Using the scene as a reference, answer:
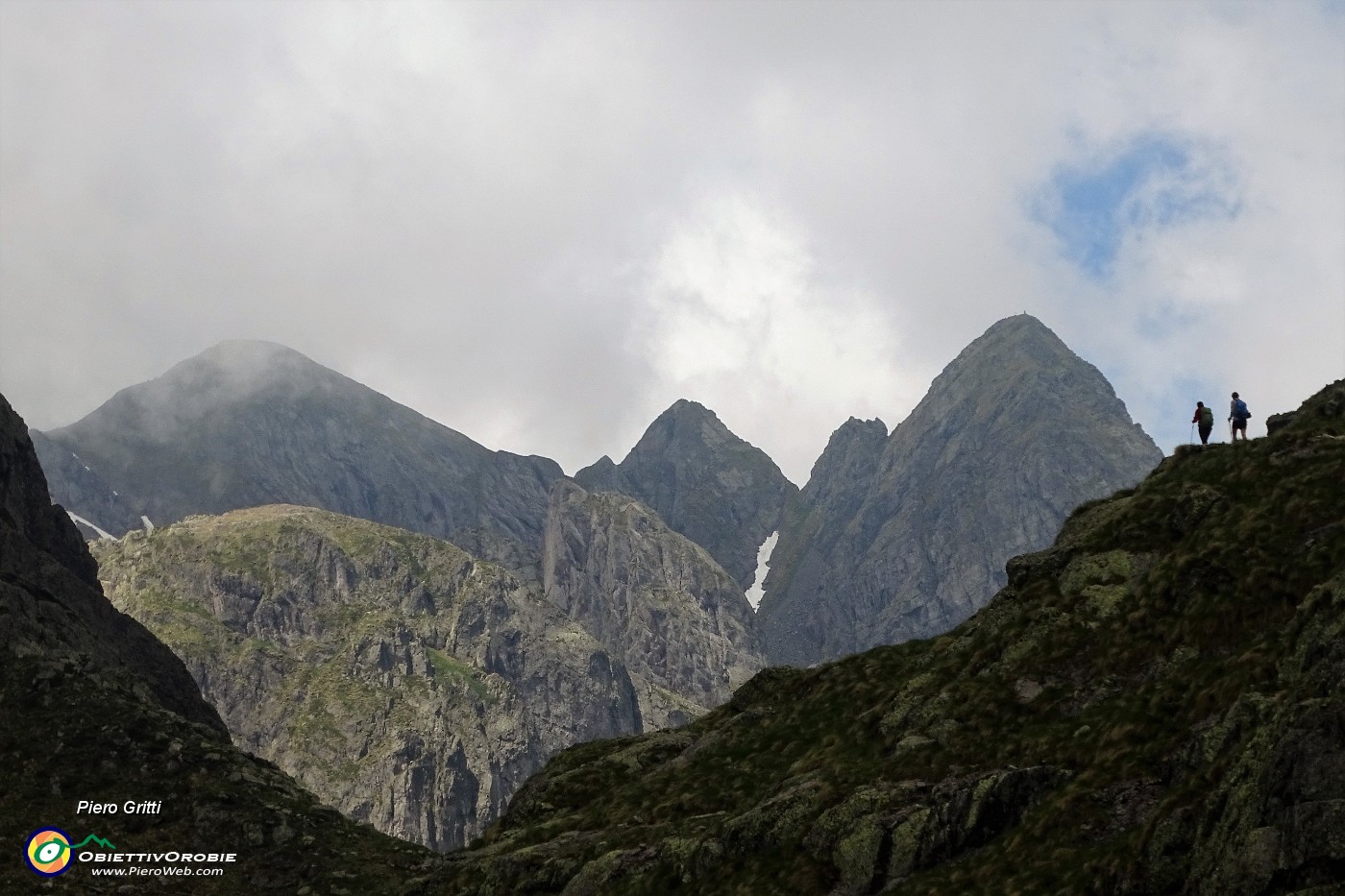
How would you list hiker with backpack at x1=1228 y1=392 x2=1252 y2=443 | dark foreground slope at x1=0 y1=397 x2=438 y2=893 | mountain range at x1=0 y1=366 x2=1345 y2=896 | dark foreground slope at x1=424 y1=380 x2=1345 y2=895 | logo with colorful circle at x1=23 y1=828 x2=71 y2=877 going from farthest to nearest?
dark foreground slope at x1=0 y1=397 x2=438 y2=893
logo with colorful circle at x1=23 y1=828 x2=71 y2=877
hiker with backpack at x1=1228 y1=392 x2=1252 y2=443
mountain range at x1=0 y1=366 x2=1345 y2=896
dark foreground slope at x1=424 y1=380 x2=1345 y2=895

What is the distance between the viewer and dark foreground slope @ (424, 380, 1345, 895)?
112 ft

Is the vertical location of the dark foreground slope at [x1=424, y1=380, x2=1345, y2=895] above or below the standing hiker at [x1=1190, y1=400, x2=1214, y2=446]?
below

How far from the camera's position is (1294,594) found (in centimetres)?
4769

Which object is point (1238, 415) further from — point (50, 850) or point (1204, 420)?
point (50, 850)

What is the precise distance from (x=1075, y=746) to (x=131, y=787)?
110 meters

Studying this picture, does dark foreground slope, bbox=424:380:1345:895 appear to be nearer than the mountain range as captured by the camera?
Yes

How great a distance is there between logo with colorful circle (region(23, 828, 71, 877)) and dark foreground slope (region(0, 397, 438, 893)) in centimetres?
92

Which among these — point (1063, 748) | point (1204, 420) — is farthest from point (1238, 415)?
point (1063, 748)

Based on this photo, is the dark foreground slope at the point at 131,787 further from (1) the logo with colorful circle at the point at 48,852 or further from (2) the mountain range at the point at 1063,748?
(2) the mountain range at the point at 1063,748

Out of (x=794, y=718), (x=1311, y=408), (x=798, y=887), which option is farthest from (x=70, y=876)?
(x=1311, y=408)

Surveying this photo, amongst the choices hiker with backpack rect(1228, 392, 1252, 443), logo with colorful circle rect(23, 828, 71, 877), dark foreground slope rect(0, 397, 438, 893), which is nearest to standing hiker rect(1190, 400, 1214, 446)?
hiker with backpack rect(1228, 392, 1252, 443)

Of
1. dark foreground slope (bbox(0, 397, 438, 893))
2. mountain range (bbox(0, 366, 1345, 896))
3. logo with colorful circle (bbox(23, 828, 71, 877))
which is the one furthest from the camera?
dark foreground slope (bbox(0, 397, 438, 893))

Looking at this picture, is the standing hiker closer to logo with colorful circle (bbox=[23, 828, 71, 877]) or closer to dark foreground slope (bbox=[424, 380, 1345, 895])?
dark foreground slope (bbox=[424, 380, 1345, 895])

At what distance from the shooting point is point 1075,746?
47.4 metres
